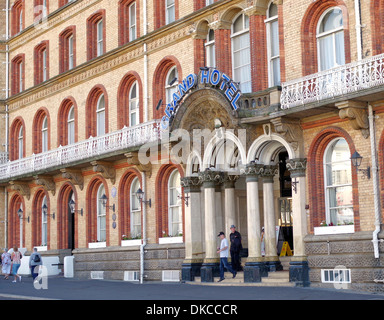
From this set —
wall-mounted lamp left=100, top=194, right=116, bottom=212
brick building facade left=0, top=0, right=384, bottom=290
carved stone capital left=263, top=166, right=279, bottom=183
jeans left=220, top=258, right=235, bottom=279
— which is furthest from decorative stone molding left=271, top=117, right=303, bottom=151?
wall-mounted lamp left=100, top=194, right=116, bottom=212

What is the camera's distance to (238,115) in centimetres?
2561

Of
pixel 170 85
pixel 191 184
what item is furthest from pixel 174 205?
pixel 170 85

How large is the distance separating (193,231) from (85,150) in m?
8.00

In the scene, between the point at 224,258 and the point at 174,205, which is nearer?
the point at 224,258

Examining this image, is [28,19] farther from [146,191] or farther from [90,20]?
[146,191]

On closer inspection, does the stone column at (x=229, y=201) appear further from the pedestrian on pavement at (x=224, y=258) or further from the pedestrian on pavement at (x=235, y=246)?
the pedestrian on pavement at (x=224, y=258)

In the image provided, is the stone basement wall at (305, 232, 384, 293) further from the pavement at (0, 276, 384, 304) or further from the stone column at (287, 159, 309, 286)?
the pavement at (0, 276, 384, 304)

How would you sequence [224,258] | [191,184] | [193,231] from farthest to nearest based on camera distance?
[191,184] < [193,231] < [224,258]

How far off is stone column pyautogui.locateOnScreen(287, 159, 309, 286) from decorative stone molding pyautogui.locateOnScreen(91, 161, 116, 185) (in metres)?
11.3

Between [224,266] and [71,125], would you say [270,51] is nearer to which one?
[224,266]

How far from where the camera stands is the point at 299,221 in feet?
79.4

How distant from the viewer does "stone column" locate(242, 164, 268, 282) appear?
25.3 m

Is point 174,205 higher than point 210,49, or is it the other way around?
point 210,49

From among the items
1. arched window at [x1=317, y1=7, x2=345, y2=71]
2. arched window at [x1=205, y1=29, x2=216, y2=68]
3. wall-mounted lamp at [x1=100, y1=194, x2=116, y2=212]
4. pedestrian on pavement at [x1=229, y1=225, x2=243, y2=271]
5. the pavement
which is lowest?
the pavement
